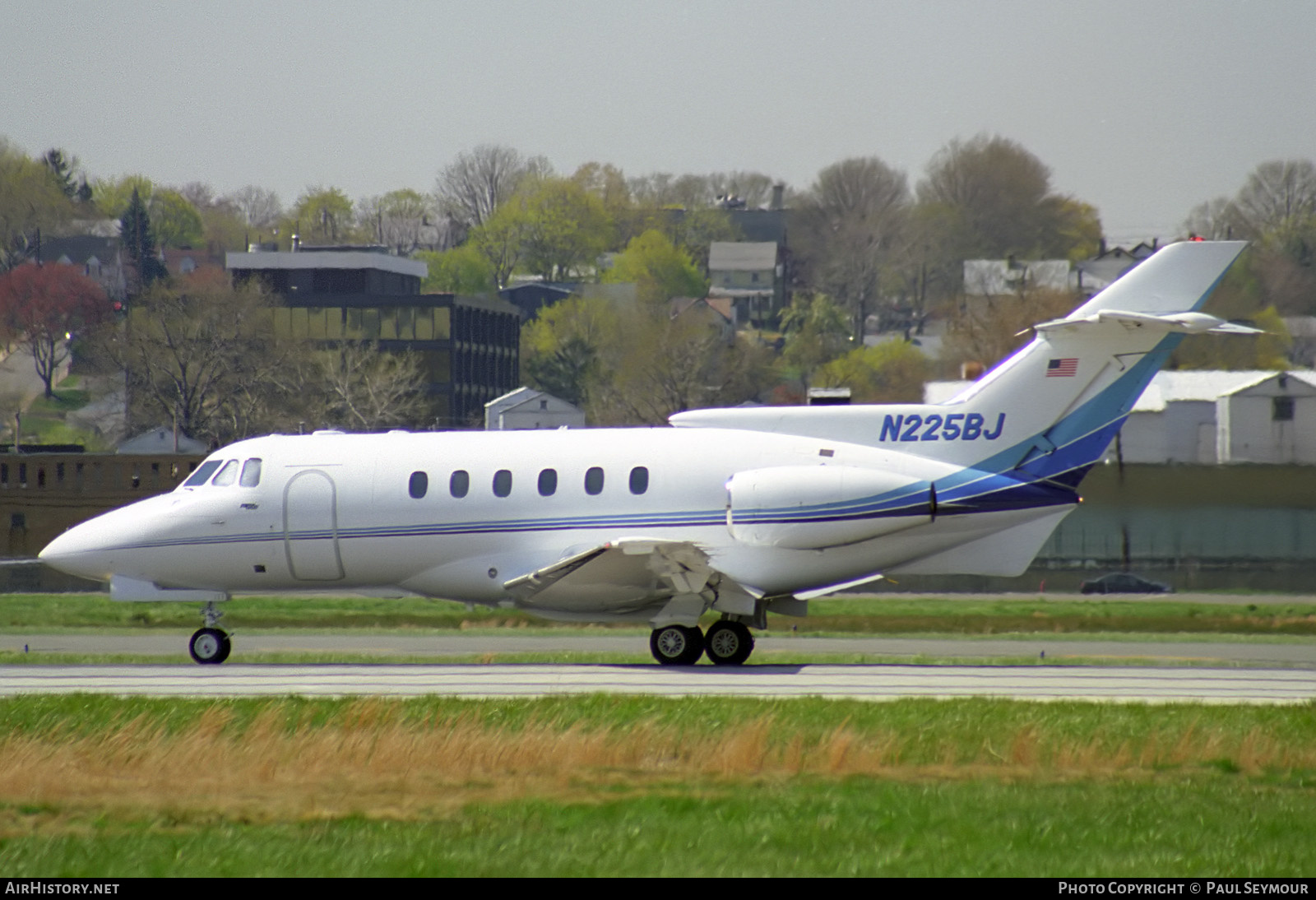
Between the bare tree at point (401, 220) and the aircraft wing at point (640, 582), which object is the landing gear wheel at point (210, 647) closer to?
the aircraft wing at point (640, 582)

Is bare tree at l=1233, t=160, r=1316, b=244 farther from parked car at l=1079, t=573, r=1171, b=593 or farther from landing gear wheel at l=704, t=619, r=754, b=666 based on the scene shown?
landing gear wheel at l=704, t=619, r=754, b=666

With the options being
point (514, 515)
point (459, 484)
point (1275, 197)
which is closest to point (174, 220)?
point (1275, 197)

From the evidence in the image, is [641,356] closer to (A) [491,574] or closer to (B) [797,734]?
(A) [491,574]

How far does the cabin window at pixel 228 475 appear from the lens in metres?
23.5

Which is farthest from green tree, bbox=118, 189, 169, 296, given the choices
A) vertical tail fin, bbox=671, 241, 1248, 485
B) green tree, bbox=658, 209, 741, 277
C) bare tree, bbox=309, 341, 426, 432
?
vertical tail fin, bbox=671, 241, 1248, 485

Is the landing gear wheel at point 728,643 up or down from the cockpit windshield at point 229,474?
down

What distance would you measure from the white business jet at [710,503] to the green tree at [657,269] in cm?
8433

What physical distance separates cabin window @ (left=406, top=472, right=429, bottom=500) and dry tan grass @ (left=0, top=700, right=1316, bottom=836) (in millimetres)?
7450

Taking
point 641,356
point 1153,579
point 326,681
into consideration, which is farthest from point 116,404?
point 326,681

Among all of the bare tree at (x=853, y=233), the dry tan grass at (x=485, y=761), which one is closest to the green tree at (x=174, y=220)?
the bare tree at (x=853, y=233)

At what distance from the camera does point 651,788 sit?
13125 millimetres

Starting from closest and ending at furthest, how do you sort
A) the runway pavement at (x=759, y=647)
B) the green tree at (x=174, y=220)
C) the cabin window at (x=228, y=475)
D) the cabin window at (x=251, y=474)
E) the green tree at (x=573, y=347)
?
the cabin window at (x=251, y=474), the cabin window at (x=228, y=475), the runway pavement at (x=759, y=647), the green tree at (x=573, y=347), the green tree at (x=174, y=220)

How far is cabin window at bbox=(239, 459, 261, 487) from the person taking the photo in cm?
2330

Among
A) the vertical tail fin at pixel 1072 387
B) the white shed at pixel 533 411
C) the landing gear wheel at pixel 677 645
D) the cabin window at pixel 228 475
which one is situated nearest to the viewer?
the vertical tail fin at pixel 1072 387
